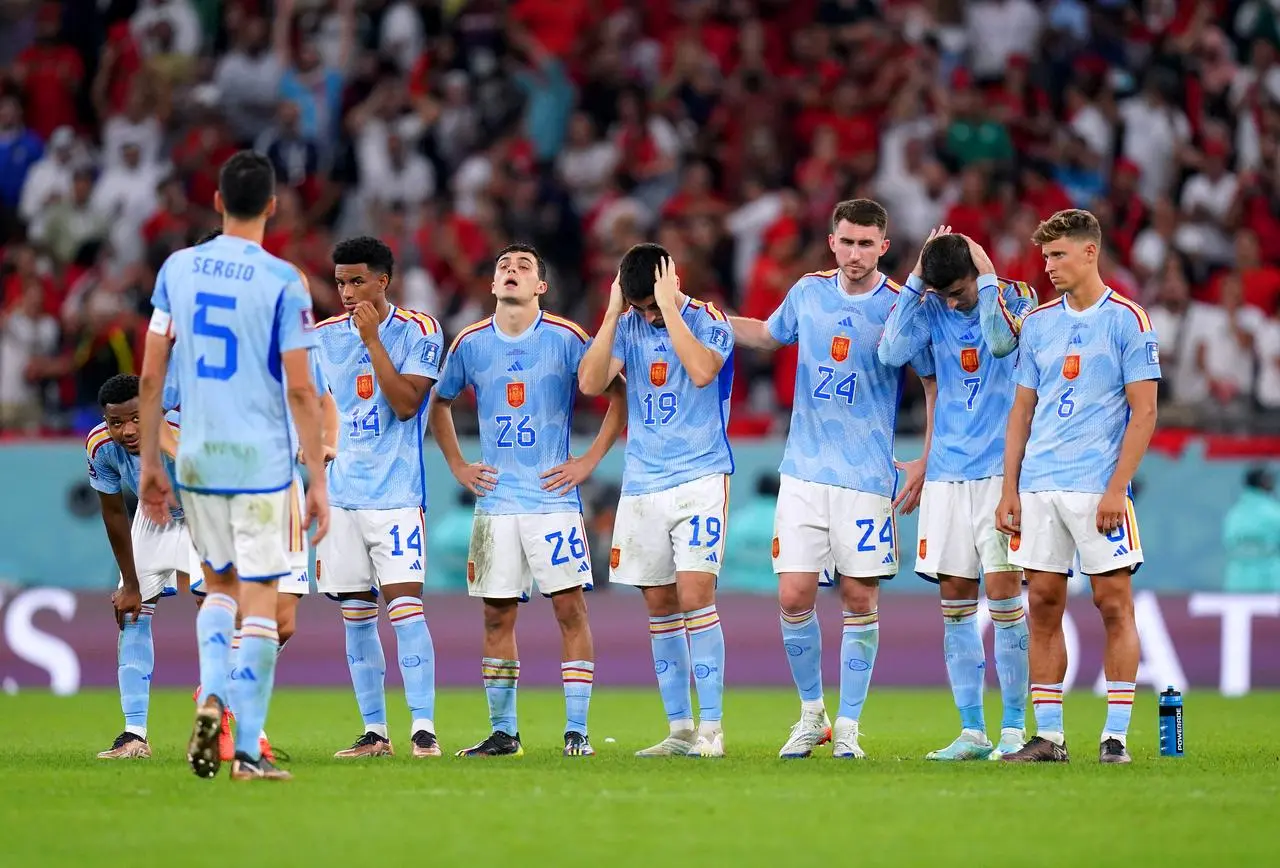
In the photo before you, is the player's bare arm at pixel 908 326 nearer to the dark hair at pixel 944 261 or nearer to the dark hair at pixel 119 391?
the dark hair at pixel 944 261

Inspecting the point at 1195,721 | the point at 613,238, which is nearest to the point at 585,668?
the point at 1195,721

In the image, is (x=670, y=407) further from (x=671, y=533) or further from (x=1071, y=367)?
(x=1071, y=367)

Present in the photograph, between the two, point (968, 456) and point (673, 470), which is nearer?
point (968, 456)

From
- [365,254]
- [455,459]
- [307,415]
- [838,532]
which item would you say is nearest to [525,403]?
[455,459]

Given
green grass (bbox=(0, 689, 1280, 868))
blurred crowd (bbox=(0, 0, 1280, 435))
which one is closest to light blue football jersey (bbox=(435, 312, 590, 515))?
green grass (bbox=(0, 689, 1280, 868))

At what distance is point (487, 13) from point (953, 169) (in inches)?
233

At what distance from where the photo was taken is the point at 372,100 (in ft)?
71.7

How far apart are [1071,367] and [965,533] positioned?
108 cm

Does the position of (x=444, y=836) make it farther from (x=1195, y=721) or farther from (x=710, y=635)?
(x=1195, y=721)

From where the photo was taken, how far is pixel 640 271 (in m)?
10.4

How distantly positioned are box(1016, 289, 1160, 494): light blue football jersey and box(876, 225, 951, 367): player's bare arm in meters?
0.71

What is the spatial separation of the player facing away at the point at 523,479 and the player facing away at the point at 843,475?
1106mm

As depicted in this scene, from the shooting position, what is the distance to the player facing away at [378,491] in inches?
416

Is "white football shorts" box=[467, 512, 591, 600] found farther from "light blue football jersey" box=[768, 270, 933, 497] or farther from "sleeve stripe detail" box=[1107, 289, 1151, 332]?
"sleeve stripe detail" box=[1107, 289, 1151, 332]
